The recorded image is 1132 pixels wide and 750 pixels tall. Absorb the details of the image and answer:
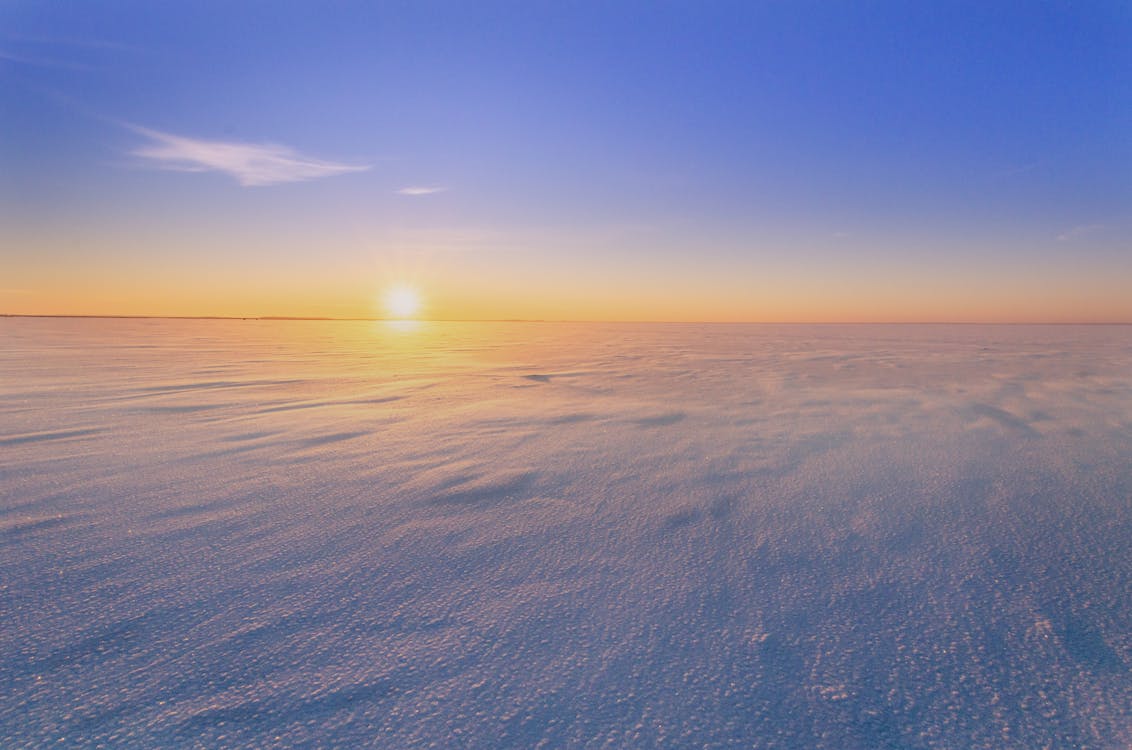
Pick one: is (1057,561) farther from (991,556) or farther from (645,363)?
(645,363)

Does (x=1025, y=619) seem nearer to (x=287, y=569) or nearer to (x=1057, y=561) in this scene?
(x=1057, y=561)

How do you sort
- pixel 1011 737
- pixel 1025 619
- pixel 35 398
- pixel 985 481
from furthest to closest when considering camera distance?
pixel 35 398 → pixel 985 481 → pixel 1025 619 → pixel 1011 737

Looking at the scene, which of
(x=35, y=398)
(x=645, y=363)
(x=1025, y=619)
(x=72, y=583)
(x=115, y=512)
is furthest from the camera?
(x=645, y=363)

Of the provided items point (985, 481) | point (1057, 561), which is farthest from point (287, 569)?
point (985, 481)

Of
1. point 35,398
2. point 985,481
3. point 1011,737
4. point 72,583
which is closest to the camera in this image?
point 1011,737

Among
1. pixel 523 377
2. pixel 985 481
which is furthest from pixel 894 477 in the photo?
pixel 523 377

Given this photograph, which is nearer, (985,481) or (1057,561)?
(1057,561)
